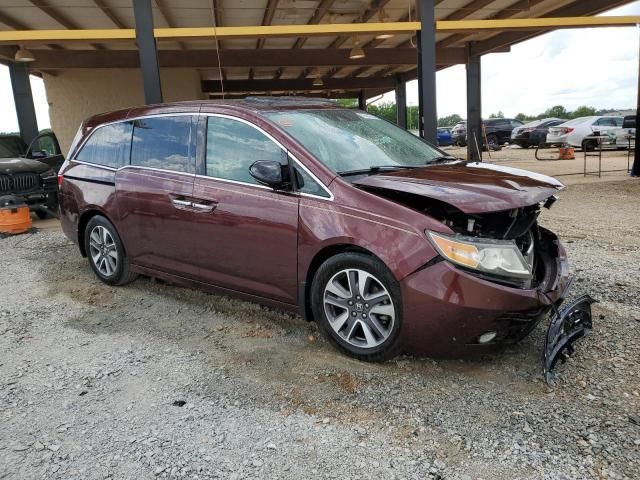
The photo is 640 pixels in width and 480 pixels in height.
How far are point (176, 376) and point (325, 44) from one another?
13.7 m

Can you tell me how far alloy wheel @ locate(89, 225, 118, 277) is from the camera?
16.4 feet

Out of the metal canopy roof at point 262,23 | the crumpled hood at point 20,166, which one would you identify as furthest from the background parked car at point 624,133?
the crumpled hood at point 20,166

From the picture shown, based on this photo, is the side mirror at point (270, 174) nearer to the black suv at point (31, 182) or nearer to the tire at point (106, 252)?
the tire at point (106, 252)

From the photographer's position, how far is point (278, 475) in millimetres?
2354

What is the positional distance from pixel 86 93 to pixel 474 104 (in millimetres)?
12619

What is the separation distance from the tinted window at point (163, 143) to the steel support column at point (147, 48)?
368 cm

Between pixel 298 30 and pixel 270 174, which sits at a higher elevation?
pixel 298 30

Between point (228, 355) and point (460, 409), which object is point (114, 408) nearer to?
point (228, 355)

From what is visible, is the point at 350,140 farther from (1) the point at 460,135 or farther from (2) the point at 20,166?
(1) the point at 460,135

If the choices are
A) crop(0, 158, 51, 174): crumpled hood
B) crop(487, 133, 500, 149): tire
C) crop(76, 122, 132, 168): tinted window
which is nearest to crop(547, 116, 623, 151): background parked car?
crop(487, 133, 500, 149): tire

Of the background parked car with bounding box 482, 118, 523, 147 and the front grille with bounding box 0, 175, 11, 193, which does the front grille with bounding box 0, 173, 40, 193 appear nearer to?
the front grille with bounding box 0, 175, 11, 193

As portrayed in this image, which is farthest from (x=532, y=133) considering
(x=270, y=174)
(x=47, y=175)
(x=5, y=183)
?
(x=270, y=174)

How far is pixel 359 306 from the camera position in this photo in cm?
327

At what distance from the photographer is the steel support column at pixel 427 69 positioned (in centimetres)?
873
